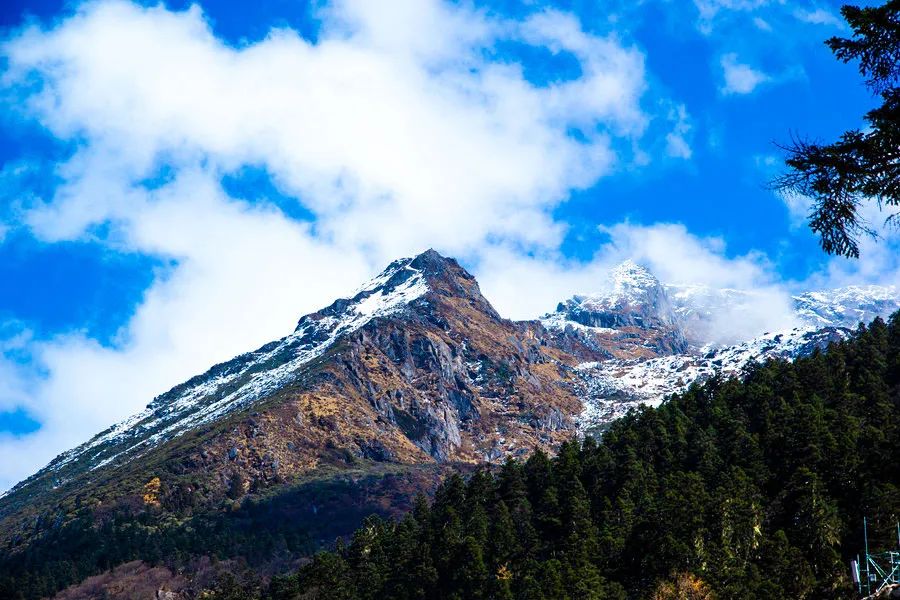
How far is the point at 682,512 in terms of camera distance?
94000 millimetres

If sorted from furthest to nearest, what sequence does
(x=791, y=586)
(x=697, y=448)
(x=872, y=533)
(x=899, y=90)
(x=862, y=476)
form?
(x=697, y=448), (x=862, y=476), (x=872, y=533), (x=791, y=586), (x=899, y=90)

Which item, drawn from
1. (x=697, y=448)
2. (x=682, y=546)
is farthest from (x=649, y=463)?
(x=682, y=546)

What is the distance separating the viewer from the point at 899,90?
1755 cm

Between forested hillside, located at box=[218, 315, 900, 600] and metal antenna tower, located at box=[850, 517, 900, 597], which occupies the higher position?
forested hillside, located at box=[218, 315, 900, 600]

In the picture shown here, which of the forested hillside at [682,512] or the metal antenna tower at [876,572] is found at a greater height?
the forested hillside at [682,512]

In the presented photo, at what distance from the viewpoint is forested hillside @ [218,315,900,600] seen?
85588mm

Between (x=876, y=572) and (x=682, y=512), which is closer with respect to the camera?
(x=876, y=572)

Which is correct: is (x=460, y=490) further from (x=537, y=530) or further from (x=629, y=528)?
(x=629, y=528)

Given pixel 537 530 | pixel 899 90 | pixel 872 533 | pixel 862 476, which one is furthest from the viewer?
pixel 537 530

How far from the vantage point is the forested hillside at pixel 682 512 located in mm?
85588

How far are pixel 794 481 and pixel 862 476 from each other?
7578 millimetres

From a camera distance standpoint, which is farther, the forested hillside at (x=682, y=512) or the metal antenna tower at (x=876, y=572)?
the forested hillside at (x=682, y=512)

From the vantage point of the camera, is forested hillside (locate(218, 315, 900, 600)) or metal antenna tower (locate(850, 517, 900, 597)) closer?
metal antenna tower (locate(850, 517, 900, 597))

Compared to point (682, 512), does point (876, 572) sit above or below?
below
